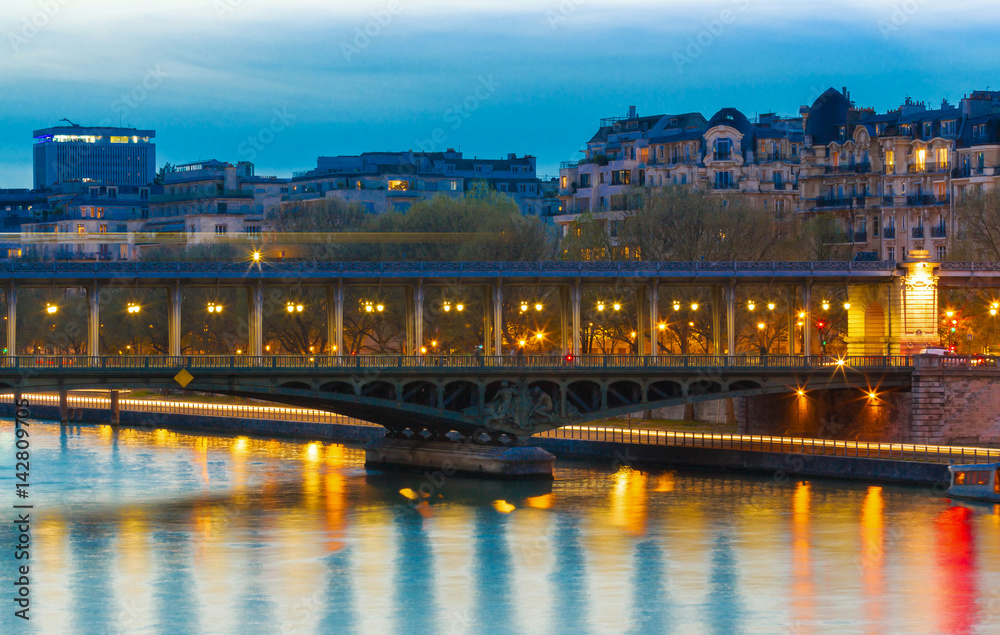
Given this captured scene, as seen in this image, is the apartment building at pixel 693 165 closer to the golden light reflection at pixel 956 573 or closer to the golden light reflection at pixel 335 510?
the golden light reflection at pixel 335 510

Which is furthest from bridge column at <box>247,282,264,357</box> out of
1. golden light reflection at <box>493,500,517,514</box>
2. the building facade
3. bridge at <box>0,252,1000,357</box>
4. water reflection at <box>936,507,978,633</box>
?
the building facade

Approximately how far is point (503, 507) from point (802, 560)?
17.7m

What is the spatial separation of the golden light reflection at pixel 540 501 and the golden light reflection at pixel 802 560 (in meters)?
10.5

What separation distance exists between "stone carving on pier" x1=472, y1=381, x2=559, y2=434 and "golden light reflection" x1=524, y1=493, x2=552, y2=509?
681cm

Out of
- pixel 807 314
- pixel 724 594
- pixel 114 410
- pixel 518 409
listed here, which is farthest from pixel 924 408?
pixel 114 410

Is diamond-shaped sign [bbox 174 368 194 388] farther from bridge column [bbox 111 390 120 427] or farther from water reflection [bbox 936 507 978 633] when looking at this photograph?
bridge column [bbox 111 390 120 427]

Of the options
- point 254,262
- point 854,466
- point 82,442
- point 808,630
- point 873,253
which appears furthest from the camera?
point 873,253

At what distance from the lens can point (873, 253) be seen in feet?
453

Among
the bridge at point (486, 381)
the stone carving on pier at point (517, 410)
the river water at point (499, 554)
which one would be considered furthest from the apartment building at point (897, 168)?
the river water at point (499, 554)

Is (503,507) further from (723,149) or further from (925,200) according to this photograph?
(723,149)

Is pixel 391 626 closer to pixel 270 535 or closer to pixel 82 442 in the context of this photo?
pixel 270 535

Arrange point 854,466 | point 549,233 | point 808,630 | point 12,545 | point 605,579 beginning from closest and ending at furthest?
point 808,630, point 605,579, point 12,545, point 854,466, point 549,233

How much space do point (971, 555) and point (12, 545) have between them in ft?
116

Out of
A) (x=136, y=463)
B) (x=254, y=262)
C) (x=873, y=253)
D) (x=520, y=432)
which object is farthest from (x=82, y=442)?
(x=873, y=253)
